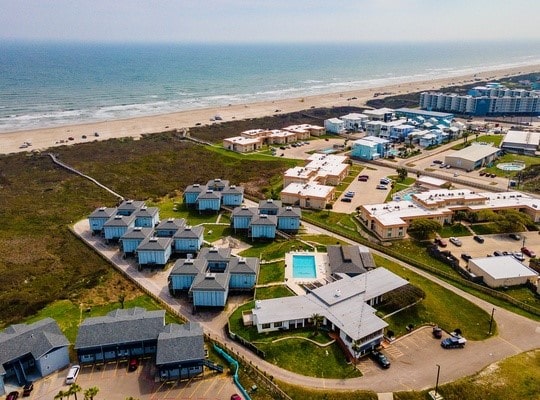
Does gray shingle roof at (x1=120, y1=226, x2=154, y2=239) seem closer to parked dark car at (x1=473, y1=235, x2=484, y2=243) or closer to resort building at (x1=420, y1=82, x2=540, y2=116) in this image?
parked dark car at (x1=473, y1=235, x2=484, y2=243)

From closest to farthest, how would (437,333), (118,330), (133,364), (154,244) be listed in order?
(133,364) < (118,330) < (437,333) < (154,244)

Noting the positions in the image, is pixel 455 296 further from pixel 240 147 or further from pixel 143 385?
pixel 240 147

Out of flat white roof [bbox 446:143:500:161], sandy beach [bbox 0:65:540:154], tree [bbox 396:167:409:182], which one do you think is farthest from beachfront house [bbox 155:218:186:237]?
sandy beach [bbox 0:65:540:154]

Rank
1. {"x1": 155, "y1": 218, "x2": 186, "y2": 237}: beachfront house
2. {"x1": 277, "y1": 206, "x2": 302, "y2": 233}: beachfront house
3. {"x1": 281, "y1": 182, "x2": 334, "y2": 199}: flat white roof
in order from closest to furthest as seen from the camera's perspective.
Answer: {"x1": 155, "y1": 218, "x2": 186, "y2": 237}: beachfront house, {"x1": 277, "y1": 206, "x2": 302, "y2": 233}: beachfront house, {"x1": 281, "y1": 182, "x2": 334, "y2": 199}: flat white roof

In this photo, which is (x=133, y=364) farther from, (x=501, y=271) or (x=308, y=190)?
(x=308, y=190)

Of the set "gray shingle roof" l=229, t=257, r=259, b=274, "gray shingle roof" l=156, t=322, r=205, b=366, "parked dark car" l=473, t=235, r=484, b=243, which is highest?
"gray shingle roof" l=229, t=257, r=259, b=274

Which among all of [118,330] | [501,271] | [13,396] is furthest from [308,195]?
[13,396]
